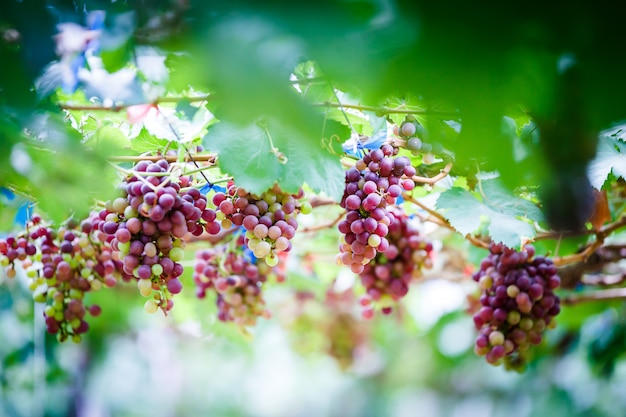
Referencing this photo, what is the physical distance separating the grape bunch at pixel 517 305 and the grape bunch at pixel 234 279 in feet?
1.99

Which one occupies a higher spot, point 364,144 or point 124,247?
point 364,144

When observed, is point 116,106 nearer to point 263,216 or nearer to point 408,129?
point 263,216

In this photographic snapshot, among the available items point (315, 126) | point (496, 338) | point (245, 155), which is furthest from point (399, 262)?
point (315, 126)

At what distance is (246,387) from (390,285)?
32.6 feet

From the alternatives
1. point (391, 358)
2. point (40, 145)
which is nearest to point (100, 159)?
point (40, 145)

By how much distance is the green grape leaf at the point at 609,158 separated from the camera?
1.16 meters

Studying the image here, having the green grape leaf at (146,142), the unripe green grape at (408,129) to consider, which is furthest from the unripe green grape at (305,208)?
the green grape leaf at (146,142)

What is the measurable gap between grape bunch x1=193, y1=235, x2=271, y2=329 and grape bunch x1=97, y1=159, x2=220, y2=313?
0.47 metres

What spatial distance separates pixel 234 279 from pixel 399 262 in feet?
1.46

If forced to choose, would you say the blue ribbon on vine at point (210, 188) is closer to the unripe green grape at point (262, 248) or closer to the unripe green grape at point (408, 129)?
the unripe green grape at point (262, 248)

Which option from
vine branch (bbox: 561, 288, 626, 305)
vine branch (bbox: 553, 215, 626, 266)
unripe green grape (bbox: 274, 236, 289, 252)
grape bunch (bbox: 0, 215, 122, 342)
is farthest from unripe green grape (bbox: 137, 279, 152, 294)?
vine branch (bbox: 561, 288, 626, 305)

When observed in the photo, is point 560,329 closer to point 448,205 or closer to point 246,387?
point 448,205

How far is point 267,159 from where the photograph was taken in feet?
3.17

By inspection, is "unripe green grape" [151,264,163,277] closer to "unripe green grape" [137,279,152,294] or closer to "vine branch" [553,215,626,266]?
"unripe green grape" [137,279,152,294]
